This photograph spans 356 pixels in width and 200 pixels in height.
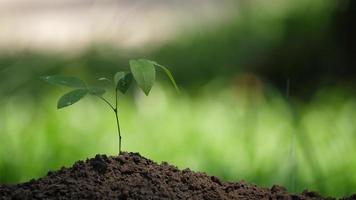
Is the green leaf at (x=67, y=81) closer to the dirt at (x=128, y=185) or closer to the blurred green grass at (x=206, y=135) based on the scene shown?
the dirt at (x=128, y=185)

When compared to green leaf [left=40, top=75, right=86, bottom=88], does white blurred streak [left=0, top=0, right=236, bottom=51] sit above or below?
above


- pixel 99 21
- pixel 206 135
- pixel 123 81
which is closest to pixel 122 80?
pixel 123 81

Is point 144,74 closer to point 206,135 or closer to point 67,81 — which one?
point 67,81

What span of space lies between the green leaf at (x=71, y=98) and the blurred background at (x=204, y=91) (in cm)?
65

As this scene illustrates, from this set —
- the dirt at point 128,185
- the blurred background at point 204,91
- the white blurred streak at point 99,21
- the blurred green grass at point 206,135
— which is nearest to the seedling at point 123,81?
the dirt at point 128,185

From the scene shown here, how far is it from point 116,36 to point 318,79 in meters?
Answer: 0.84

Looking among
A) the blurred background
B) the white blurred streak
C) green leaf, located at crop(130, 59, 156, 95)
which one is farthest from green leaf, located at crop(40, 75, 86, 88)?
the white blurred streak

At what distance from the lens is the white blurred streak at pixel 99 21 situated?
3.92 metres

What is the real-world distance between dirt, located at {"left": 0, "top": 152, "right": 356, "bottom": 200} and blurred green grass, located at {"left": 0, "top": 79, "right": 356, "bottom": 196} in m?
0.71

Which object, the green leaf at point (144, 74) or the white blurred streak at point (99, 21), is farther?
the white blurred streak at point (99, 21)

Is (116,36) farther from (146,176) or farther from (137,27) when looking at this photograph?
(146,176)

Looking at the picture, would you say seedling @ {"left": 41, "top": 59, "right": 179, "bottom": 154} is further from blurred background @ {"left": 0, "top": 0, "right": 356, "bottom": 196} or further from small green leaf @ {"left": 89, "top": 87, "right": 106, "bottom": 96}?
blurred background @ {"left": 0, "top": 0, "right": 356, "bottom": 196}

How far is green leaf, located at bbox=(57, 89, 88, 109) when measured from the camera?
5.42ft

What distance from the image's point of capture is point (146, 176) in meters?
1.58
